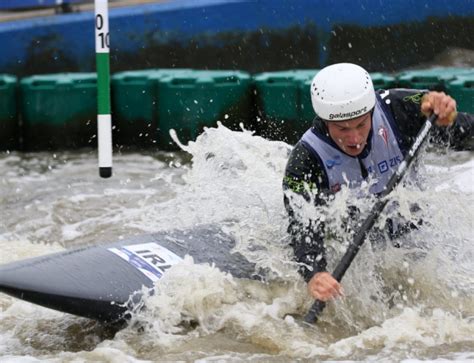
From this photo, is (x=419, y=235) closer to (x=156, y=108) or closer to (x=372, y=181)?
(x=372, y=181)

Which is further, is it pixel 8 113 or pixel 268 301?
pixel 8 113

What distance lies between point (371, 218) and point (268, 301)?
65cm

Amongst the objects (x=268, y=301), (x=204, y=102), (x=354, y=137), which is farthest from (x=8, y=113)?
(x=354, y=137)

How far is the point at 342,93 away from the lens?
4.73 metres

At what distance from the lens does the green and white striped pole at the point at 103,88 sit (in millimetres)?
7164

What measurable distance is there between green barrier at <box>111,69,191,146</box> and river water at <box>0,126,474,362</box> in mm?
3433

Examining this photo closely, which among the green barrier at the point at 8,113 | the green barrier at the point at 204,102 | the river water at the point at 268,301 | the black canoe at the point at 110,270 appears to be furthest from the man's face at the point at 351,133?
the green barrier at the point at 8,113

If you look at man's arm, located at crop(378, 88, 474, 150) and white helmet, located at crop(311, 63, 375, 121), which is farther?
man's arm, located at crop(378, 88, 474, 150)

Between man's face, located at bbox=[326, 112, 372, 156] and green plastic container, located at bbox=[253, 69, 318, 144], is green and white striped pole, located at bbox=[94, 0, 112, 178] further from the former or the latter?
man's face, located at bbox=[326, 112, 372, 156]

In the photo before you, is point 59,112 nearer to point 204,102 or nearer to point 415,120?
point 204,102

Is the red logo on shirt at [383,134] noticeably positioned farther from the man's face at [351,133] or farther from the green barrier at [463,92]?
the green barrier at [463,92]

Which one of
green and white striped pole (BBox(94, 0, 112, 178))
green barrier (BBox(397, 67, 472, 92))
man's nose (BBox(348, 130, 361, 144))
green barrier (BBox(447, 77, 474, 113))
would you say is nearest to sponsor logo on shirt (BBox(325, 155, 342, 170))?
man's nose (BBox(348, 130, 361, 144))

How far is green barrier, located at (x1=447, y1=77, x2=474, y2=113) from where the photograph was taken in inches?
349

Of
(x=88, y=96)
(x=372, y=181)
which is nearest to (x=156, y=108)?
(x=88, y=96)
